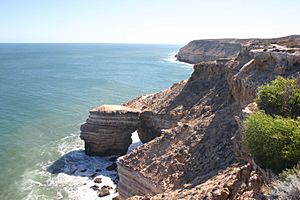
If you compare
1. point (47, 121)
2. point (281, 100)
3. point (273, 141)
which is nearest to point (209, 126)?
point (281, 100)

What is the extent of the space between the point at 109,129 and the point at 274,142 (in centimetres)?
2789

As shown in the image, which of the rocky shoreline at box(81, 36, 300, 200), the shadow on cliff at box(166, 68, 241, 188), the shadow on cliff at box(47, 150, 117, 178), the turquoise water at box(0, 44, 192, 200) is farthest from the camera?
the shadow on cliff at box(47, 150, 117, 178)

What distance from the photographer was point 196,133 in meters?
26.2

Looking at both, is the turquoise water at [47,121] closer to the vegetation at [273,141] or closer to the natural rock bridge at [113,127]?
the natural rock bridge at [113,127]

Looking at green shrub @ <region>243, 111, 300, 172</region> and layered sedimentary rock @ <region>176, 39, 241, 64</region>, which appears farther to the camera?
layered sedimentary rock @ <region>176, 39, 241, 64</region>

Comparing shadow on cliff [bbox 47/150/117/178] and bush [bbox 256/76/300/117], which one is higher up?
bush [bbox 256/76/300/117]

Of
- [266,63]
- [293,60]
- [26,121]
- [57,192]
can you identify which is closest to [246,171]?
[293,60]

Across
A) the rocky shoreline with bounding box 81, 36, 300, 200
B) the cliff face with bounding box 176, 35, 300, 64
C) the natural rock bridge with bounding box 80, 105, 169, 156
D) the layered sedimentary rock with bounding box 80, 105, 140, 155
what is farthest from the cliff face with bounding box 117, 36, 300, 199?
the cliff face with bounding box 176, 35, 300, 64

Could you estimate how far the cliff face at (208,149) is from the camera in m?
17.5

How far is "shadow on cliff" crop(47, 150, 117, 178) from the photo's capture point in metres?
36.2

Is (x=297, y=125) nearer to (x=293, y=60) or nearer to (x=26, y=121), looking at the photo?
(x=293, y=60)

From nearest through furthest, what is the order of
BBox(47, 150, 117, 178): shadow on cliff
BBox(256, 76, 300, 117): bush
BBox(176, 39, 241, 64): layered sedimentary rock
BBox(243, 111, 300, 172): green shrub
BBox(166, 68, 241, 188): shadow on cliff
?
1. BBox(243, 111, 300, 172): green shrub
2. BBox(256, 76, 300, 117): bush
3. BBox(166, 68, 241, 188): shadow on cliff
4. BBox(47, 150, 117, 178): shadow on cliff
5. BBox(176, 39, 241, 64): layered sedimentary rock

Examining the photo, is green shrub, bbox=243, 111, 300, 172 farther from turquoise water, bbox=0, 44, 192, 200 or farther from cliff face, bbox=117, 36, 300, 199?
turquoise water, bbox=0, 44, 192, 200

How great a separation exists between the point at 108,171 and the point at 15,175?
28.9 feet
